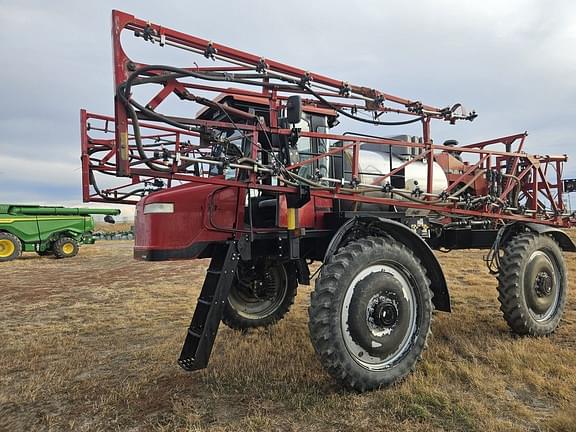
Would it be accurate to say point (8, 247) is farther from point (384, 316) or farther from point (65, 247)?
point (384, 316)

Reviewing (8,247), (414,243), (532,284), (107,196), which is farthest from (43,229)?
(532,284)

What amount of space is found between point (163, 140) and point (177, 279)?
702 centimetres

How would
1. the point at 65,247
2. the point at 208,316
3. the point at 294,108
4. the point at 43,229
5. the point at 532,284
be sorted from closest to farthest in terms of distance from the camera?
the point at 294,108 → the point at 208,316 → the point at 532,284 → the point at 43,229 → the point at 65,247

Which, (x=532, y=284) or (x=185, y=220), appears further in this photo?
(x=532, y=284)

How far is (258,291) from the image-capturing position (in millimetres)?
5855

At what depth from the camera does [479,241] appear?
600cm

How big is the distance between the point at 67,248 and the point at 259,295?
53.6 ft

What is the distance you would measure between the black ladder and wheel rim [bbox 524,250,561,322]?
3836mm

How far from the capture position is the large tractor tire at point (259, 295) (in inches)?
221

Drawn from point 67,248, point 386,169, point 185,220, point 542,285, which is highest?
point 386,169

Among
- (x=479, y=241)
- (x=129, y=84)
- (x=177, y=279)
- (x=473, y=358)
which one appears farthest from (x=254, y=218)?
(x=177, y=279)

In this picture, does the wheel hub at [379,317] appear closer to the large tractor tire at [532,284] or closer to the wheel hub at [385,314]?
the wheel hub at [385,314]

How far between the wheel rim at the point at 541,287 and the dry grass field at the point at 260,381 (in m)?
0.33

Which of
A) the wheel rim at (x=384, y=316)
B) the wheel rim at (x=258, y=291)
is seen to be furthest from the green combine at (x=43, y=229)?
the wheel rim at (x=384, y=316)
